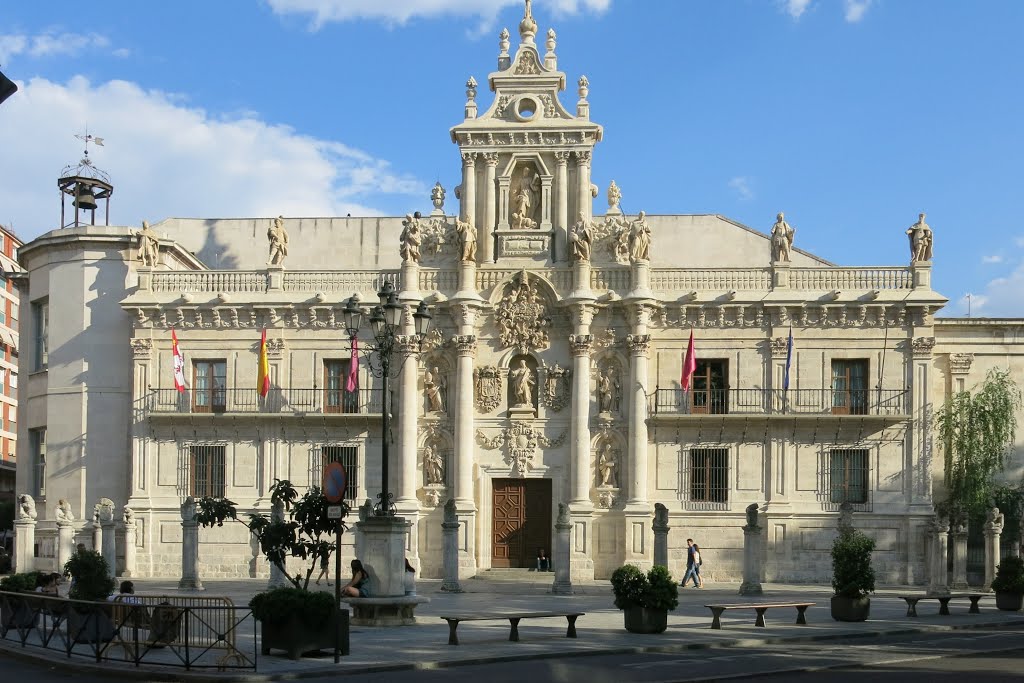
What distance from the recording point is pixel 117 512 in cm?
4347

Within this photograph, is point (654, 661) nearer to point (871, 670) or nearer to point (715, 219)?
point (871, 670)

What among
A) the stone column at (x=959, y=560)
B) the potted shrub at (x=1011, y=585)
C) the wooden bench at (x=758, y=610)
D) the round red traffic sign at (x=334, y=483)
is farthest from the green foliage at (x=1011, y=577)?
the round red traffic sign at (x=334, y=483)

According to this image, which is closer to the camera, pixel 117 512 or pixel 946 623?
pixel 946 623

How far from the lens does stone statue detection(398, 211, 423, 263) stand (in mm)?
42312

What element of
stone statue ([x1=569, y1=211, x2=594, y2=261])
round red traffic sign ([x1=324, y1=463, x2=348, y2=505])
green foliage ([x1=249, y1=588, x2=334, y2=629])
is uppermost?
stone statue ([x1=569, y1=211, x2=594, y2=261])

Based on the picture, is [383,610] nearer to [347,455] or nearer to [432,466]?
[432,466]

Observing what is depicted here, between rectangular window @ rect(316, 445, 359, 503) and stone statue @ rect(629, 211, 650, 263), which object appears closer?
stone statue @ rect(629, 211, 650, 263)

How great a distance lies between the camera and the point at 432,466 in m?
42.2

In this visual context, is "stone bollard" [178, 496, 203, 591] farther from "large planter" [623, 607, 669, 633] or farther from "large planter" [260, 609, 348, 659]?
"large planter" [260, 609, 348, 659]

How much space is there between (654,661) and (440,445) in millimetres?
22716

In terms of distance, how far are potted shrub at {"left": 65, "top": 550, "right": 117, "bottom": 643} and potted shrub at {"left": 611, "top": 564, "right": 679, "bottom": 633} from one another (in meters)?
9.27

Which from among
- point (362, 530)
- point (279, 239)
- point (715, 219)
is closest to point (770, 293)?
point (715, 219)

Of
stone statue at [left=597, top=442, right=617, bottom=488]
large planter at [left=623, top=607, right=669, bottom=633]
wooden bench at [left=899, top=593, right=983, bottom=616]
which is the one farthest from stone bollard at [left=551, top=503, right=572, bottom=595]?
large planter at [left=623, top=607, right=669, bottom=633]

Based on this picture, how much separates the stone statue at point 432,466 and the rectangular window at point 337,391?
8.91 feet
